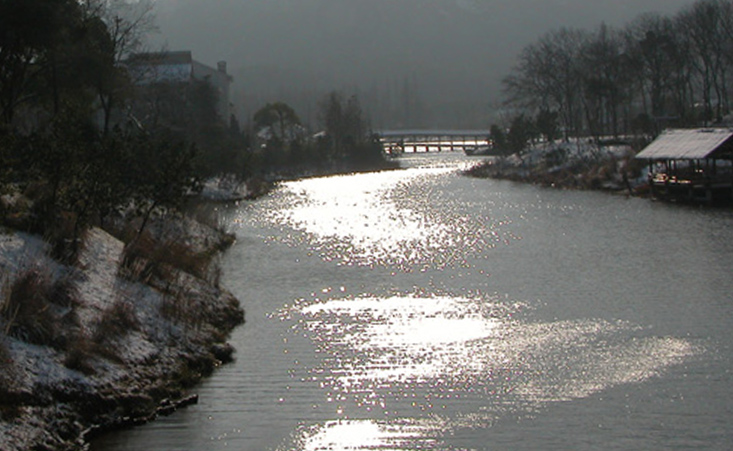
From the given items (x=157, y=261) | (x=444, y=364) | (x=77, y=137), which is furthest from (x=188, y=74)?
(x=444, y=364)

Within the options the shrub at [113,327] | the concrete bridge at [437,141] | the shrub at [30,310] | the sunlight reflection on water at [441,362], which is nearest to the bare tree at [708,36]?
the sunlight reflection on water at [441,362]

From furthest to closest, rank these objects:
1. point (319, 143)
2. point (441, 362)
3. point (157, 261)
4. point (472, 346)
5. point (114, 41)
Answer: point (319, 143), point (114, 41), point (157, 261), point (472, 346), point (441, 362)

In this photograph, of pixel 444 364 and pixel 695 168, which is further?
pixel 695 168

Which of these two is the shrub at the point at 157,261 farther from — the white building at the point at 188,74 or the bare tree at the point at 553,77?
the bare tree at the point at 553,77

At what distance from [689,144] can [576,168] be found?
64.3 ft

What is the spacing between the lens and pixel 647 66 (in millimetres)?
83750

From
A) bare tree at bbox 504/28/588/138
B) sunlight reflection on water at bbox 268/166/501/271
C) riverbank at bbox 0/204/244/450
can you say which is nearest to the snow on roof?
sunlight reflection on water at bbox 268/166/501/271

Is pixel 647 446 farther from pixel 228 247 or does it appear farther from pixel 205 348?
pixel 228 247

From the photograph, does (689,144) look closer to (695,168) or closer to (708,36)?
(695,168)

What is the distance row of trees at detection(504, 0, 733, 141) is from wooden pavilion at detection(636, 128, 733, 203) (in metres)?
18.7

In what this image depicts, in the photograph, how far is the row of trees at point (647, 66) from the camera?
78875 millimetres

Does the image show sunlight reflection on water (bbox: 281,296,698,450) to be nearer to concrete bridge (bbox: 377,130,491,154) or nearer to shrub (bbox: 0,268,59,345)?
shrub (bbox: 0,268,59,345)

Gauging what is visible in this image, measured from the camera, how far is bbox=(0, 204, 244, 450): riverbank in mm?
13352

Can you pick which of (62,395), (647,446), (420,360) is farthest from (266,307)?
(647,446)
